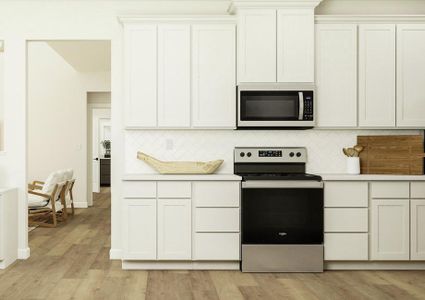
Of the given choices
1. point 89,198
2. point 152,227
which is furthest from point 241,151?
point 89,198

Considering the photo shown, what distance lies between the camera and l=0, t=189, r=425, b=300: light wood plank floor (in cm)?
340

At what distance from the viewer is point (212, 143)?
4613mm

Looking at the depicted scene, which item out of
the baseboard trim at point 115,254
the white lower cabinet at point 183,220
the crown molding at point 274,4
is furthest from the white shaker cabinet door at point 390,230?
the baseboard trim at point 115,254

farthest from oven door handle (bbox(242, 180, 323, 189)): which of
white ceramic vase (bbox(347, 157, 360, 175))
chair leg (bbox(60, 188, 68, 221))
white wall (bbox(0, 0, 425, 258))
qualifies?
chair leg (bbox(60, 188, 68, 221))

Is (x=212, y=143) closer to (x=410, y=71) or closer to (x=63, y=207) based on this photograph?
(x=410, y=71)

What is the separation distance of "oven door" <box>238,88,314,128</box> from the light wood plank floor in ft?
4.44

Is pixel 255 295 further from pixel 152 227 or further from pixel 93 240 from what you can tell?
pixel 93 240

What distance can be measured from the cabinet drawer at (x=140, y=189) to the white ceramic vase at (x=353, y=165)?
6.19 ft

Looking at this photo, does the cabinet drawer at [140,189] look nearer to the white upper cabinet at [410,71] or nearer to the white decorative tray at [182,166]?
the white decorative tray at [182,166]

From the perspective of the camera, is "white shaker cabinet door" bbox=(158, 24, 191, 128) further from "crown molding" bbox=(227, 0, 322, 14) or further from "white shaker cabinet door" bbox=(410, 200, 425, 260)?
"white shaker cabinet door" bbox=(410, 200, 425, 260)

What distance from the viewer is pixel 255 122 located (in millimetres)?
4270

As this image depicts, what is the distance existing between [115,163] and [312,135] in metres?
1.98

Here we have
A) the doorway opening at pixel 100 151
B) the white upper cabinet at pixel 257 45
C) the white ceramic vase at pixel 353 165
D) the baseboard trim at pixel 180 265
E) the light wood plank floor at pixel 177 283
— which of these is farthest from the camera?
the doorway opening at pixel 100 151

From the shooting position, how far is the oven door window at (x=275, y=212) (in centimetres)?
401
